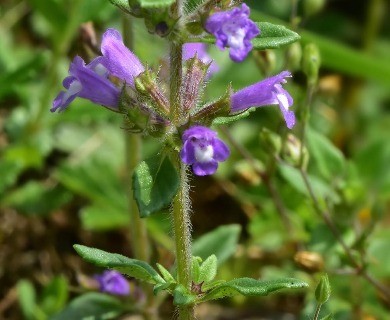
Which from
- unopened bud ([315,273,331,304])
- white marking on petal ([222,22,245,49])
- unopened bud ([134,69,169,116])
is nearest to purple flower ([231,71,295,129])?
unopened bud ([134,69,169,116])

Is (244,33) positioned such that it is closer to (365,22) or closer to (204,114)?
(204,114)

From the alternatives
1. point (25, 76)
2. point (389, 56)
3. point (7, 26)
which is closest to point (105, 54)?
point (25, 76)

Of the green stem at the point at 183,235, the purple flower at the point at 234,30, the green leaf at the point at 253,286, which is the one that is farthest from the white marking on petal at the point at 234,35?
the green leaf at the point at 253,286

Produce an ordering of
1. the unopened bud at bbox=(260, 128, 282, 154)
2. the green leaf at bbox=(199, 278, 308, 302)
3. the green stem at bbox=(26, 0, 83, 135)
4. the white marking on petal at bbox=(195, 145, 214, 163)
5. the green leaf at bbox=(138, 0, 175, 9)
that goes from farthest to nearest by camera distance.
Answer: the green stem at bbox=(26, 0, 83, 135) → the unopened bud at bbox=(260, 128, 282, 154) → the green leaf at bbox=(199, 278, 308, 302) → the white marking on petal at bbox=(195, 145, 214, 163) → the green leaf at bbox=(138, 0, 175, 9)

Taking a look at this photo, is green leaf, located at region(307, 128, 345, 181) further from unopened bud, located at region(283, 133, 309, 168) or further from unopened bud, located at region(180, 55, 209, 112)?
unopened bud, located at region(180, 55, 209, 112)

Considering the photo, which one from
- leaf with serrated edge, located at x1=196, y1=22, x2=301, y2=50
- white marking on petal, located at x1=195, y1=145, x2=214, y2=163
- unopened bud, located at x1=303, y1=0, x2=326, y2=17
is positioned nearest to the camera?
white marking on petal, located at x1=195, y1=145, x2=214, y2=163

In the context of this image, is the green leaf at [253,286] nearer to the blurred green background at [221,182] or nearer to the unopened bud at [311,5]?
the blurred green background at [221,182]
